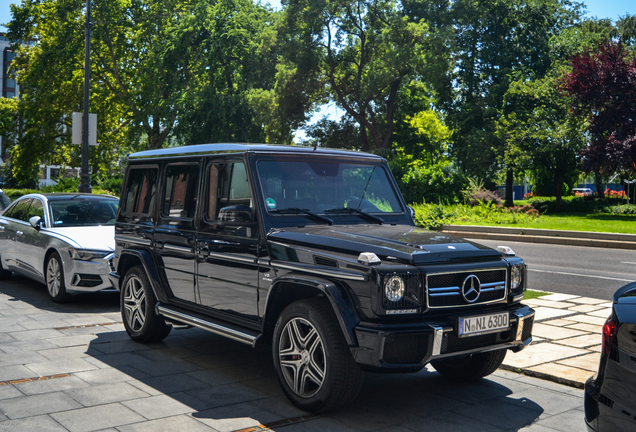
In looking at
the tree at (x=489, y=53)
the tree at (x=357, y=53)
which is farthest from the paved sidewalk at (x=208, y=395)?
the tree at (x=489, y=53)

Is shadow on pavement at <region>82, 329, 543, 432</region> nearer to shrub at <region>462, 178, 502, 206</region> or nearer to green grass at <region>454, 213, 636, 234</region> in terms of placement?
green grass at <region>454, 213, 636, 234</region>

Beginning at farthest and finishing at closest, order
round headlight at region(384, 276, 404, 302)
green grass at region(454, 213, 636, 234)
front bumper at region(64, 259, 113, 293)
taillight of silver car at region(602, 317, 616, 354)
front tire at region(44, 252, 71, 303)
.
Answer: green grass at region(454, 213, 636, 234) < front tire at region(44, 252, 71, 303) < front bumper at region(64, 259, 113, 293) < round headlight at region(384, 276, 404, 302) < taillight of silver car at region(602, 317, 616, 354)

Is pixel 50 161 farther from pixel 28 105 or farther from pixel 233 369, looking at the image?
pixel 233 369

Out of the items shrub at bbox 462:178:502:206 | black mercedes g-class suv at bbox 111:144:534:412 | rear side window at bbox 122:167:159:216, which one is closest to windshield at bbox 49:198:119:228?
rear side window at bbox 122:167:159:216

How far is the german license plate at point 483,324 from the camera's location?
4547 millimetres

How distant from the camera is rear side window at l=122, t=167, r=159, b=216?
702cm

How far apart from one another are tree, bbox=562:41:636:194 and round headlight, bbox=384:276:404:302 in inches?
1070

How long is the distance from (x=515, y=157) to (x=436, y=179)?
26.2 ft

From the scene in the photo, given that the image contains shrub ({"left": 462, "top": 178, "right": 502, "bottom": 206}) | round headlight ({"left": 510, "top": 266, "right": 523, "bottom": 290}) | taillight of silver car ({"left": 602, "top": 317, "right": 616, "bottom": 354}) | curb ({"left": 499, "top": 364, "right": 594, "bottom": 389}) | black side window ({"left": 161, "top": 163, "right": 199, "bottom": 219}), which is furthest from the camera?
shrub ({"left": 462, "top": 178, "right": 502, "bottom": 206})

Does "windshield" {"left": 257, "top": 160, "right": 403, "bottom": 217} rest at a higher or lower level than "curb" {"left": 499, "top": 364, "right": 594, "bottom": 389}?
higher

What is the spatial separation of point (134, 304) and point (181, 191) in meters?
1.45

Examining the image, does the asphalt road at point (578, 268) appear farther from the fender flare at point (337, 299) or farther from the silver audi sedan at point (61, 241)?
the fender flare at point (337, 299)

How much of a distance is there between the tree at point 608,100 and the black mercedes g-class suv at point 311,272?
2566cm

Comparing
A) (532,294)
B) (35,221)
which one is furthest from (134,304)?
(532,294)
